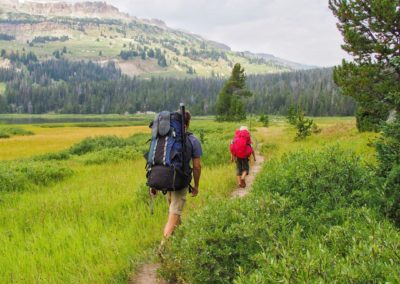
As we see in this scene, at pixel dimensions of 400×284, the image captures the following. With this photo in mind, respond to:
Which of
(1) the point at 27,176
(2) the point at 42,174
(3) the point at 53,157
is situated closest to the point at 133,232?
(1) the point at 27,176

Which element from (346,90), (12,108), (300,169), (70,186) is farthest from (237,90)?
(12,108)

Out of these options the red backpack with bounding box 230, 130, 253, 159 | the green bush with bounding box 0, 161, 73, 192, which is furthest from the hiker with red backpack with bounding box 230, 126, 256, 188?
the green bush with bounding box 0, 161, 73, 192

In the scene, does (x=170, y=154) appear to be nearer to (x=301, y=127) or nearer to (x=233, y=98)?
(x=301, y=127)

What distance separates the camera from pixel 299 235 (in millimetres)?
4453

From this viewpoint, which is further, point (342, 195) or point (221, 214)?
point (342, 195)

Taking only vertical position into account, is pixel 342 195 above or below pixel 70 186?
above

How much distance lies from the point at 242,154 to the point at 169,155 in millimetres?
7237

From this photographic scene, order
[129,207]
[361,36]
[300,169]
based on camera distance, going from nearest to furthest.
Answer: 1. [300,169]
2. [129,207]
3. [361,36]

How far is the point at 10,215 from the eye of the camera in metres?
9.64

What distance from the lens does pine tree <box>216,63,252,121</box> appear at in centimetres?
7049

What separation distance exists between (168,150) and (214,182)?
6.61 meters

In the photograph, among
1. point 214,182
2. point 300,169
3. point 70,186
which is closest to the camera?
point 300,169

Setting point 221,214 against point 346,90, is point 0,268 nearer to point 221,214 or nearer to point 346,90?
point 221,214

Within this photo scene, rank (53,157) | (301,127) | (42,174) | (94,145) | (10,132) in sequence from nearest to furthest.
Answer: (42,174), (53,157), (301,127), (94,145), (10,132)
